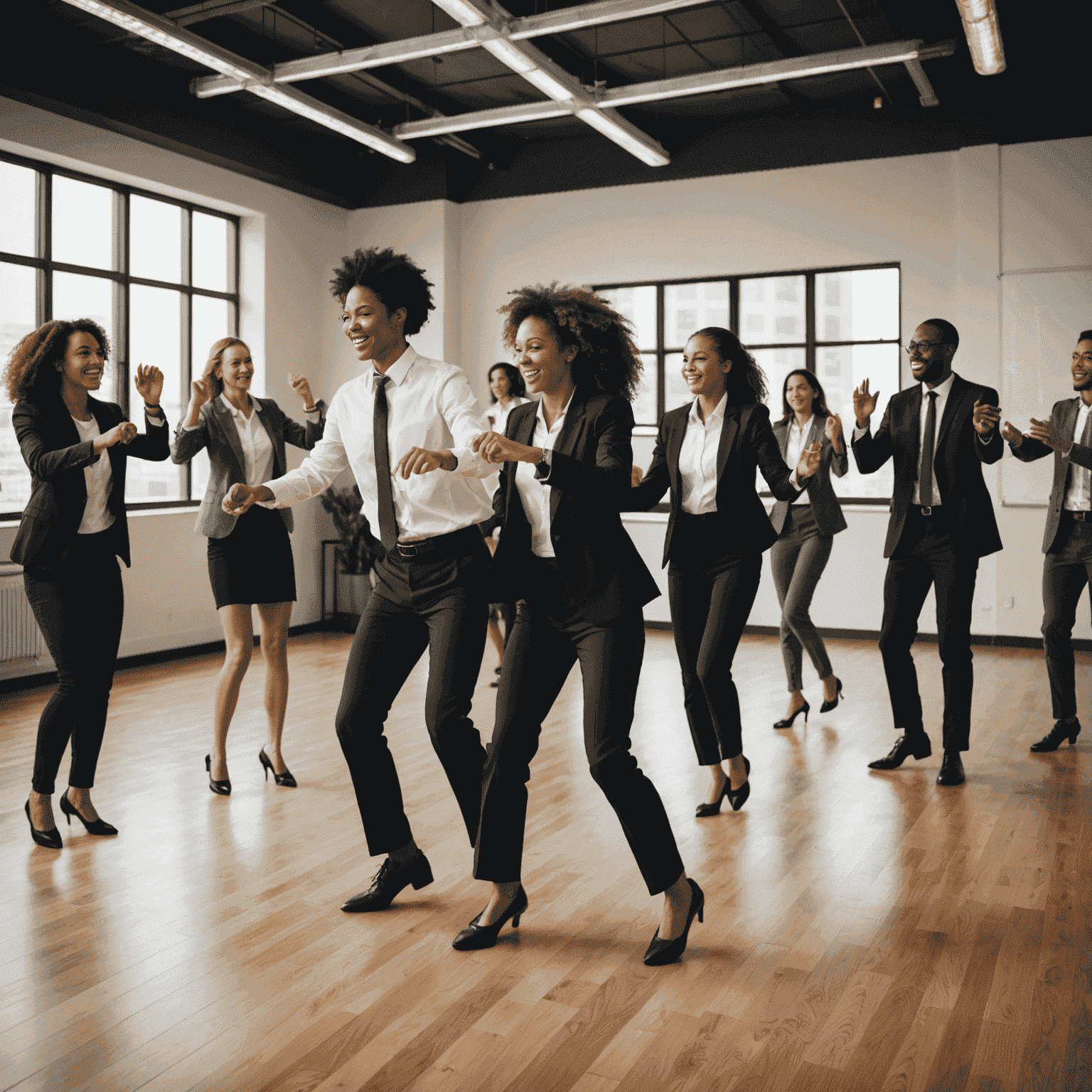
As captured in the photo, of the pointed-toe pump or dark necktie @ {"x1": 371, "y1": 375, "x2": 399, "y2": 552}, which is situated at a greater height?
dark necktie @ {"x1": 371, "y1": 375, "x2": 399, "y2": 552}

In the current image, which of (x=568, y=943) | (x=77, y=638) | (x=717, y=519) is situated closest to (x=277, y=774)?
(x=77, y=638)

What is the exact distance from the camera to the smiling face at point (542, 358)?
2.66 meters

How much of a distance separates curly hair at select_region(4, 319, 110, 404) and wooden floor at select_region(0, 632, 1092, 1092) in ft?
4.98

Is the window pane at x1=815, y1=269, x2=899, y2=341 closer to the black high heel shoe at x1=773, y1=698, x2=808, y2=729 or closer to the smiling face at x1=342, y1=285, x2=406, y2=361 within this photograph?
the black high heel shoe at x1=773, y1=698, x2=808, y2=729

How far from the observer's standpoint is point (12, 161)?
6.78 metres

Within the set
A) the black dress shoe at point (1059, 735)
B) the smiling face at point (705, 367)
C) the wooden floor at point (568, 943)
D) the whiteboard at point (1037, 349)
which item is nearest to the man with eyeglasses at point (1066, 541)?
the black dress shoe at point (1059, 735)

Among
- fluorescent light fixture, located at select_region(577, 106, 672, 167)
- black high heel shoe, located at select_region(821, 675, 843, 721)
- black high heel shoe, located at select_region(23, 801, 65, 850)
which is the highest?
fluorescent light fixture, located at select_region(577, 106, 672, 167)

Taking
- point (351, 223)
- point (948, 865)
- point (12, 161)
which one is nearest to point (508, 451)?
point (948, 865)

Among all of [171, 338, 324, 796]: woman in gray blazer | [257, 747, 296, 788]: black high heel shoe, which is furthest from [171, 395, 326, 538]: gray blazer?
[257, 747, 296, 788]: black high heel shoe

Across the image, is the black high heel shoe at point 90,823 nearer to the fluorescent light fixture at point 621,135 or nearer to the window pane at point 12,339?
the window pane at point 12,339

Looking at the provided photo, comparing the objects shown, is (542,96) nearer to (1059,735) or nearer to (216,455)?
(216,455)

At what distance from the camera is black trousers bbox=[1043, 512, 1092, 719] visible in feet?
16.0

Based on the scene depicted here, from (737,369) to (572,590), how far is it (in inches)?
64.0

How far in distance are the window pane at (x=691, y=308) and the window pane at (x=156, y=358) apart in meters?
3.97
